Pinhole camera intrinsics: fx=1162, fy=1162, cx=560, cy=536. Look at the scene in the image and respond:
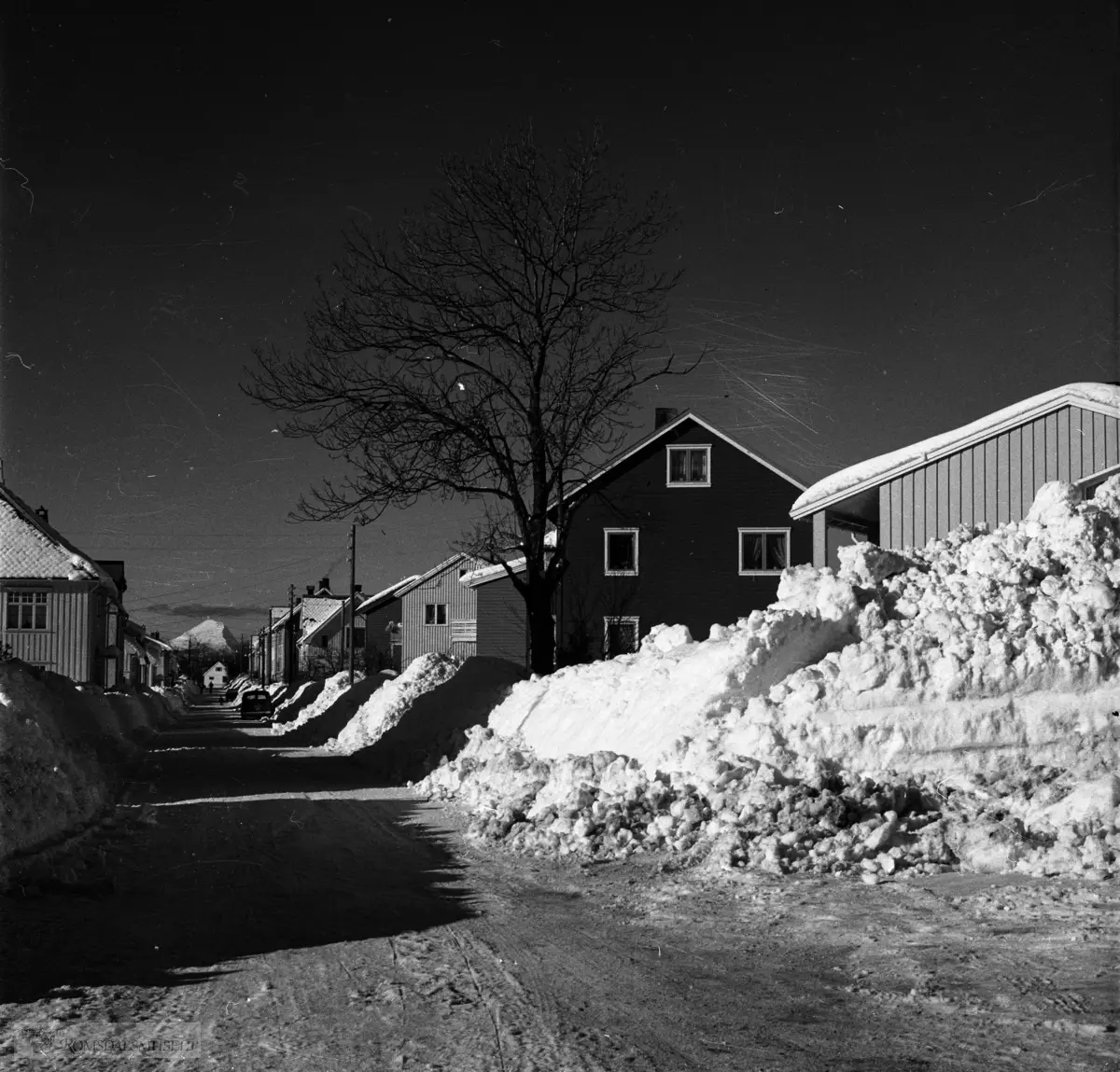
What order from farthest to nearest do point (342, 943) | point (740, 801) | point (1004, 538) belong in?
point (1004, 538) → point (740, 801) → point (342, 943)

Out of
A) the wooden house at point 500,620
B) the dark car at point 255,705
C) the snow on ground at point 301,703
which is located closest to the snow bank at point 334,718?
the wooden house at point 500,620

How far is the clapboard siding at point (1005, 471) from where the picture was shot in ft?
54.6

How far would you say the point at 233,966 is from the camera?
5656 mm

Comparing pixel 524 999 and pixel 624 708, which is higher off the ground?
pixel 624 708

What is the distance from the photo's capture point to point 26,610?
3466 cm

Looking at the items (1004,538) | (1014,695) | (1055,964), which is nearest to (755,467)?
(1004,538)

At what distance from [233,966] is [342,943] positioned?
64cm

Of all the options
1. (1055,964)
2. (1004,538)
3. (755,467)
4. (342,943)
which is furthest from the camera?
(755,467)

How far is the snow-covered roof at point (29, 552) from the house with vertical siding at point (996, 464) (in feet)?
81.9

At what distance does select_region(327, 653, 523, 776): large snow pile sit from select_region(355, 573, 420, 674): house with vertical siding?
41.1m

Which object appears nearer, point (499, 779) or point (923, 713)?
point (923, 713)

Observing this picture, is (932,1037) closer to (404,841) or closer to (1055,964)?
(1055,964)

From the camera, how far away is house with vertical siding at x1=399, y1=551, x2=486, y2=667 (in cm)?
5788

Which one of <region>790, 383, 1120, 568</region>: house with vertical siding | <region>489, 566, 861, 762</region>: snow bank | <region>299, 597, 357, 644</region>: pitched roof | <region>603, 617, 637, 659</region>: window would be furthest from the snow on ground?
<region>299, 597, 357, 644</region>: pitched roof
